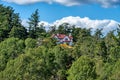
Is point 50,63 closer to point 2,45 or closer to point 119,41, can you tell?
point 2,45

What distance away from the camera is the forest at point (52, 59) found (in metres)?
58.8

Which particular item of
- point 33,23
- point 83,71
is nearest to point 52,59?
point 83,71

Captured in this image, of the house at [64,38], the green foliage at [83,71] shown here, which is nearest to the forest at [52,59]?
the green foliage at [83,71]

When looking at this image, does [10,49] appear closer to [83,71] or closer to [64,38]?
[83,71]

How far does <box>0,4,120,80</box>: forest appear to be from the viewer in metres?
58.8

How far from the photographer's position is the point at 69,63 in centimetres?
7125

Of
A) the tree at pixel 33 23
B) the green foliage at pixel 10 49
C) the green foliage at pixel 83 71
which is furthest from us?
the tree at pixel 33 23

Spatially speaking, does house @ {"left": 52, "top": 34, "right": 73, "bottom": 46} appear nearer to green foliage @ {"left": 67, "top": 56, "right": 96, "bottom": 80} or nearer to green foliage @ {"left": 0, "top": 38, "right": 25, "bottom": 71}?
green foliage @ {"left": 0, "top": 38, "right": 25, "bottom": 71}

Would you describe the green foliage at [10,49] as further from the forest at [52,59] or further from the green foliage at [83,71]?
the green foliage at [83,71]

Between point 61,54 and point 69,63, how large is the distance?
8.63 ft

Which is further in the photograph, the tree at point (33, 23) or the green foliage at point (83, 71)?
the tree at point (33, 23)

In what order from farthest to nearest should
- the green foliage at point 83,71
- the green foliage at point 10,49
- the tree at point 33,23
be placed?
the tree at point 33,23
the green foliage at point 10,49
the green foliage at point 83,71

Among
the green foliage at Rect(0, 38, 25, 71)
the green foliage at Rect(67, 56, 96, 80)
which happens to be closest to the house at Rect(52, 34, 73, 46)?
the green foliage at Rect(0, 38, 25, 71)

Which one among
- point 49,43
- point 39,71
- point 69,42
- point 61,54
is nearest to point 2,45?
point 49,43
